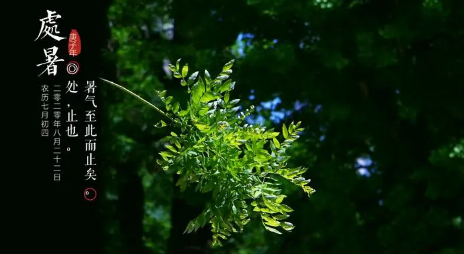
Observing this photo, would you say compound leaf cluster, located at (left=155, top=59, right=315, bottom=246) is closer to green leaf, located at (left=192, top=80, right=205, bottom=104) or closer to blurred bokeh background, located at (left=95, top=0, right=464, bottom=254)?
green leaf, located at (left=192, top=80, right=205, bottom=104)

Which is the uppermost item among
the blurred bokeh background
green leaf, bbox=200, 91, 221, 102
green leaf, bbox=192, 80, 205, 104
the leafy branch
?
the blurred bokeh background

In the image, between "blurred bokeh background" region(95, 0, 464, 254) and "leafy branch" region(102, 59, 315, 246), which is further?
"blurred bokeh background" region(95, 0, 464, 254)

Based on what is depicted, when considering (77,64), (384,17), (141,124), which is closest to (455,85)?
(384,17)

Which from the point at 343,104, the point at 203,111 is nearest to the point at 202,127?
the point at 203,111

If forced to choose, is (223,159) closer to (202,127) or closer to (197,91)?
(202,127)

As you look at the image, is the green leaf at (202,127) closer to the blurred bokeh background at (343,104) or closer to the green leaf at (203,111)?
the green leaf at (203,111)

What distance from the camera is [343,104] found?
746 centimetres

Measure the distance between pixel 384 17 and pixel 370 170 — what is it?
5.99ft

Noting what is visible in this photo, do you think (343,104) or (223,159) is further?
(343,104)

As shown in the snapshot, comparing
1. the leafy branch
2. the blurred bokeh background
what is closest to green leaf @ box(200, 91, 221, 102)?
the leafy branch

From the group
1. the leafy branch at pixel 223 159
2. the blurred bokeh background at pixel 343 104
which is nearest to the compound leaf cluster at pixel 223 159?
the leafy branch at pixel 223 159

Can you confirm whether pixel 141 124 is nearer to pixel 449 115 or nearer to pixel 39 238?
pixel 449 115

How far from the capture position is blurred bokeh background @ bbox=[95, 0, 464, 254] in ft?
23.6

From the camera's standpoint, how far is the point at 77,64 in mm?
3139
